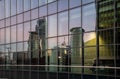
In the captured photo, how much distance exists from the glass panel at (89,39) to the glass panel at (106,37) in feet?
2.26

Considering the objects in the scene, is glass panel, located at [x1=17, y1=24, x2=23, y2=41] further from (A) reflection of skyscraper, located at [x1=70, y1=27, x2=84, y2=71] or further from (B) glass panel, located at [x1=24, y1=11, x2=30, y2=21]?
(A) reflection of skyscraper, located at [x1=70, y1=27, x2=84, y2=71]

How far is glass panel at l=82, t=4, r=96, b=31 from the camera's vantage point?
23766 millimetres

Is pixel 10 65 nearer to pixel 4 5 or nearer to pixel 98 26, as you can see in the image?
pixel 4 5

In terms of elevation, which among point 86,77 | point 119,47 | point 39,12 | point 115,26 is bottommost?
point 86,77

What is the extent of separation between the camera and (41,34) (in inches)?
1206

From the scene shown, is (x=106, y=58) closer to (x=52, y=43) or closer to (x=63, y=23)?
(x=63, y=23)

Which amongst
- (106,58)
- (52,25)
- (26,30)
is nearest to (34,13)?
(26,30)

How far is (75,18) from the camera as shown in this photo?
84.8ft

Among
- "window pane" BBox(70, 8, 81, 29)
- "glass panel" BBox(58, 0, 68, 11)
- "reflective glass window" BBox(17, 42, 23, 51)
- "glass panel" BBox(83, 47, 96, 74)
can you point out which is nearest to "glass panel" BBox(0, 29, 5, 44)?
"reflective glass window" BBox(17, 42, 23, 51)

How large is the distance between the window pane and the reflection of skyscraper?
1.11 feet

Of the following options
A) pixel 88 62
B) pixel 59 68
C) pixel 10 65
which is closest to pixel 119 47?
pixel 88 62

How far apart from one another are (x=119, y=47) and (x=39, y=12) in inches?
466

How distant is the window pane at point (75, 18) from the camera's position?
25356 mm

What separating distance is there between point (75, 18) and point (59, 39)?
296 cm
